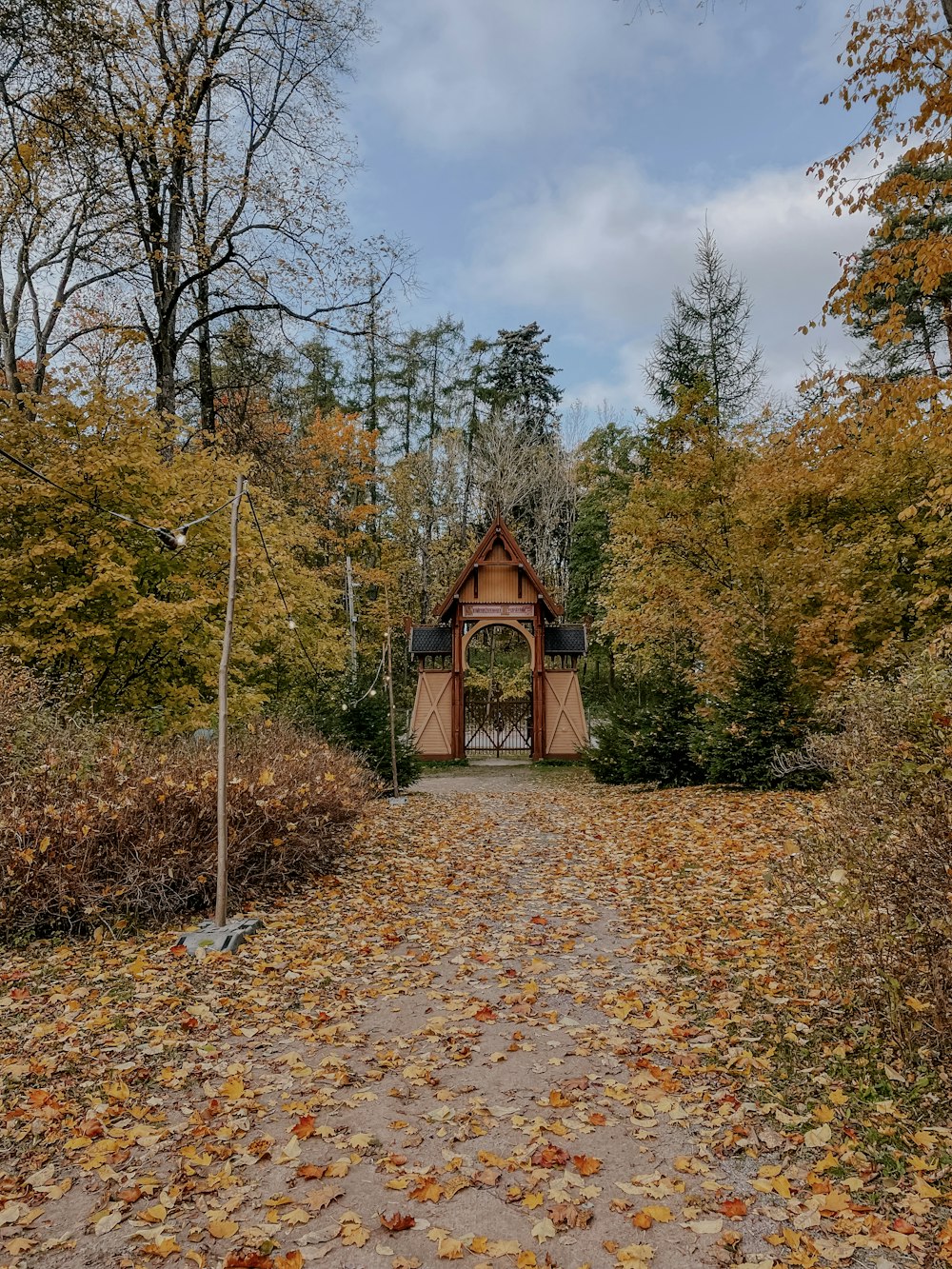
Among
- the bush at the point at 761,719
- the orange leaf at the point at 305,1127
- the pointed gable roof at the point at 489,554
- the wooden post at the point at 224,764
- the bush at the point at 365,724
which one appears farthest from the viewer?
the pointed gable roof at the point at 489,554

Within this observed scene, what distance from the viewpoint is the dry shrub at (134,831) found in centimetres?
527

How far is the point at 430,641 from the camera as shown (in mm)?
21109

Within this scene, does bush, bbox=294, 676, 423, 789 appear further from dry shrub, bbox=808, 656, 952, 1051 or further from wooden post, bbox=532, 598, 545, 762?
dry shrub, bbox=808, 656, 952, 1051

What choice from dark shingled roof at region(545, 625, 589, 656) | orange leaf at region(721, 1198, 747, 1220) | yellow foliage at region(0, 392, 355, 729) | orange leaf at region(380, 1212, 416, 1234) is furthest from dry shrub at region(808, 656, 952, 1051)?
dark shingled roof at region(545, 625, 589, 656)

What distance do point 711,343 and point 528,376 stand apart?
12.8 meters

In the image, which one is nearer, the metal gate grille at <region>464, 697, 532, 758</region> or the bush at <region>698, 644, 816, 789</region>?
the bush at <region>698, 644, 816, 789</region>

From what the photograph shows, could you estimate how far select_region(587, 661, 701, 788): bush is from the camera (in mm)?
12578

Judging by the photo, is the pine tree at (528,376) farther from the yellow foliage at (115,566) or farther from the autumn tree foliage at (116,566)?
the yellow foliage at (115,566)

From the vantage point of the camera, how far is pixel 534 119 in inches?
297

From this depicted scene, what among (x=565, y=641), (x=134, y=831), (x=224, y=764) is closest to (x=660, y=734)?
(x=565, y=641)

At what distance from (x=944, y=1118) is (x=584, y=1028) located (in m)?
1.66

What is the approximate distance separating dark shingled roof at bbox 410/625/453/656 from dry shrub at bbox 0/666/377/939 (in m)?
13.9

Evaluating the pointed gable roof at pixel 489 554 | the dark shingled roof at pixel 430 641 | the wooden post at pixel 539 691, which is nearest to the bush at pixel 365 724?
the pointed gable roof at pixel 489 554

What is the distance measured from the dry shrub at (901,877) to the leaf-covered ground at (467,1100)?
324 millimetres
